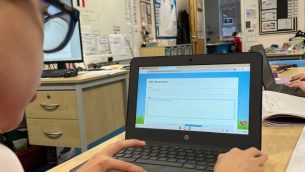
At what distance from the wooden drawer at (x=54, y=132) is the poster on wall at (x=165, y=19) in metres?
3.06

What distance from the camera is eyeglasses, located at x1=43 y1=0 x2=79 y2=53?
16.9 inches

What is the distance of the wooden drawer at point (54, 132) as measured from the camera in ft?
7.00

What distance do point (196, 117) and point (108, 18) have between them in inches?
123

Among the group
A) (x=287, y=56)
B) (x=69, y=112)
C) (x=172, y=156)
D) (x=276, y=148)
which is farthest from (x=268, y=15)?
(x=172, y=156)

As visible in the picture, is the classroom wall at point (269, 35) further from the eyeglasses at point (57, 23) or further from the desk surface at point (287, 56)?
the eyeglasses at point (57, 23)

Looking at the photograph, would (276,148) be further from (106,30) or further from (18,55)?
(106,30)

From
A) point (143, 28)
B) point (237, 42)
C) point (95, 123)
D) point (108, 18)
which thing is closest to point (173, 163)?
point (95, 123)

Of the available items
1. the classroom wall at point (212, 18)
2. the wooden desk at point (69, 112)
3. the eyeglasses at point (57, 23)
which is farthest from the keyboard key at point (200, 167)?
the classroom wall at point (212, 18)

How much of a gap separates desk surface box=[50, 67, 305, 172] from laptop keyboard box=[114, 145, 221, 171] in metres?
0.12

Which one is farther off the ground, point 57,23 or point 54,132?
point 57,23

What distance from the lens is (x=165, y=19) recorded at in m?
5.31

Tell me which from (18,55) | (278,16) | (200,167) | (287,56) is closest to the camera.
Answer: (18,55)

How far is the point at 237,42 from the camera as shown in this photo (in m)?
5.39

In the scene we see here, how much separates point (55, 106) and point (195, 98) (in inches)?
60.7
